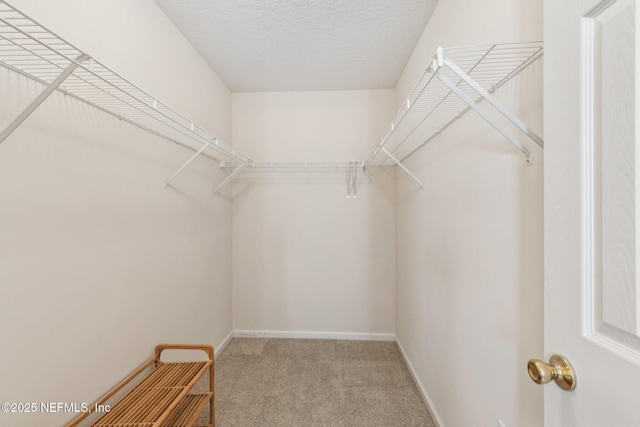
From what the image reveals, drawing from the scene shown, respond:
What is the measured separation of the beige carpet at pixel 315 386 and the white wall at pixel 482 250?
10.4 inches

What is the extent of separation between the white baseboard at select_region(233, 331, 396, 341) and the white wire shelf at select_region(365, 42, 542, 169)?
6.03 feet

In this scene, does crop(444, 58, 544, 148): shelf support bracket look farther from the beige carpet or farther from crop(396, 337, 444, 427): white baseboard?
the beige carpet

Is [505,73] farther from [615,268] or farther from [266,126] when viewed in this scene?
[266,126]

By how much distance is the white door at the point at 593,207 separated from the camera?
427mm

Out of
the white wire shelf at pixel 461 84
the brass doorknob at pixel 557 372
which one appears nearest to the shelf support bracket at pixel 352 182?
the white wire shelf at pixel 461 84

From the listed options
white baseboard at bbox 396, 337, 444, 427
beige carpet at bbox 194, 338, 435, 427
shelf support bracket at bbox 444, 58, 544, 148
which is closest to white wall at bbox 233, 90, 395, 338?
beige carpet at bbox 194, 338, 435, 427

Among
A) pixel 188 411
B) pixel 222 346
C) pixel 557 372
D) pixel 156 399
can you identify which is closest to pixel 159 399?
pixel 156 399

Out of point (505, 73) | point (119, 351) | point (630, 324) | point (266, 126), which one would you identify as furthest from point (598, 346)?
point (266, 126)

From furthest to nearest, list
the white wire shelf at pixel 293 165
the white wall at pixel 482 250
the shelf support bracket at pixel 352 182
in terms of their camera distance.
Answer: the shelf support bracket at pixel 352 182 < the white wire shelf at pixel 293 165 < the white wall at pixel 482 250

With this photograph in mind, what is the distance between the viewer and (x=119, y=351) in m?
1.27

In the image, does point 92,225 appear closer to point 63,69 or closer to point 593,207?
point 63,69

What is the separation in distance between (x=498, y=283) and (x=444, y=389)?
882 mm

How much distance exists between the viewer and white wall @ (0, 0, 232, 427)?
0.87 metres

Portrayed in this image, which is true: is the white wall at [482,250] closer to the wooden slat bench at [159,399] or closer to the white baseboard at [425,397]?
the white baseboard at [425,397]
